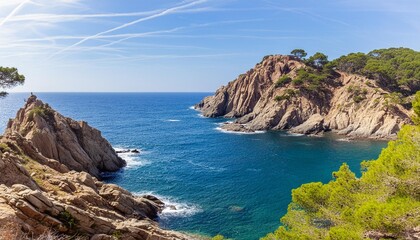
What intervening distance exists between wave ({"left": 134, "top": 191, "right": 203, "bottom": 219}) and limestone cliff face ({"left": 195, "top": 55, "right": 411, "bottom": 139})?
60697mm

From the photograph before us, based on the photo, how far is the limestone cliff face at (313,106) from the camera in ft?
282

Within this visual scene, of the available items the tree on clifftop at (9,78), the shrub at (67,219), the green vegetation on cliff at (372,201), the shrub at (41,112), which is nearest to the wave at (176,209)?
the shrub at (67,219)

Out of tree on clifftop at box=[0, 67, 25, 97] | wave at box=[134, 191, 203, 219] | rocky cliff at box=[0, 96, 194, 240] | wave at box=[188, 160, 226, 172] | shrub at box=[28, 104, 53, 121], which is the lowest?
wave at box=[134, 191, 203, 219]

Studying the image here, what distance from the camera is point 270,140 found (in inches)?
3396

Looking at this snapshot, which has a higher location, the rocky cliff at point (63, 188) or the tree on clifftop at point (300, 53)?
the tree on clifftop at point (300, 53)

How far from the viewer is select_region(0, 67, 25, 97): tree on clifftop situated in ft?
98.2

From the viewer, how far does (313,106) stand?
105875 millimetres

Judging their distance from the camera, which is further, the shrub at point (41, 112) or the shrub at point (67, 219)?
the shrub at point (41, 112)

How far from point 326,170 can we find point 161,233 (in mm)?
41685

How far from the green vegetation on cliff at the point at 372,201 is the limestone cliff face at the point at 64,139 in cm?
4138

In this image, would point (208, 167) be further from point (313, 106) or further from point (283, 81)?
point (283, 81)

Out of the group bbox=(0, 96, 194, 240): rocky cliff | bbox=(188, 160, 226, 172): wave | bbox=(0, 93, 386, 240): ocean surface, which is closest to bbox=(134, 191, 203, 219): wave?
bbox=(0, 93, 386, 240): ocean surface

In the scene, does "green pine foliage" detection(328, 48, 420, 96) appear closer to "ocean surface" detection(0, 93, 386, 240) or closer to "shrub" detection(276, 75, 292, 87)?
"shrub" detection(276, 75, 292, 87)

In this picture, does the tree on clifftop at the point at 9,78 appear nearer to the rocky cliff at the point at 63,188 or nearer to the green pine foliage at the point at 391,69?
the rocky cliff at the point at 63,188
